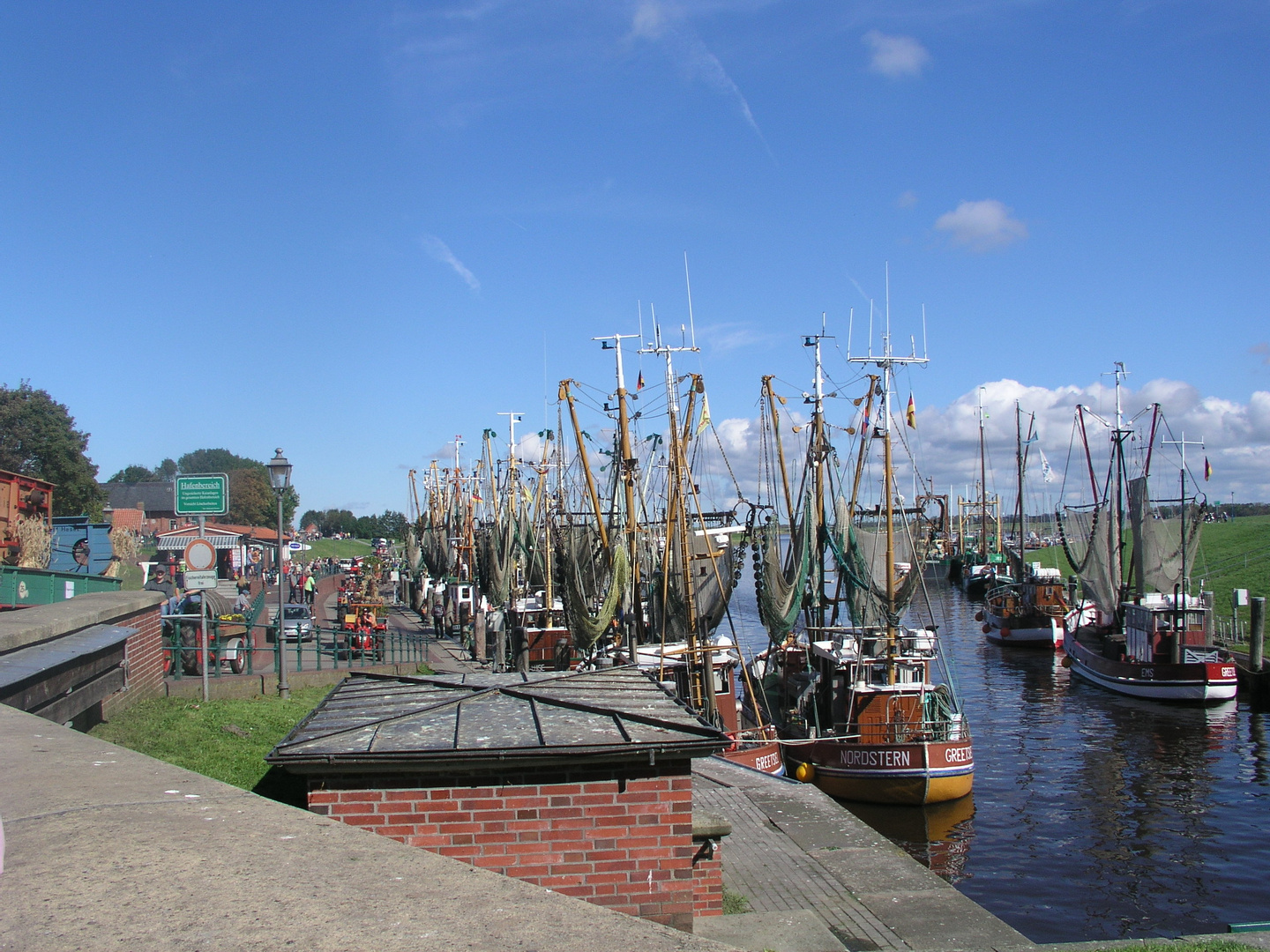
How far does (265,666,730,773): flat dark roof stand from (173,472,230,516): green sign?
27.6ft

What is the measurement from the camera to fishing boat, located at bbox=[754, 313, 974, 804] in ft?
80.7

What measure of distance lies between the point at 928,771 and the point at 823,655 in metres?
4.66

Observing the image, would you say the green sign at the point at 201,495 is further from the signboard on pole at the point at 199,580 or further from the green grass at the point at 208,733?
the green grass at the point at 208,733

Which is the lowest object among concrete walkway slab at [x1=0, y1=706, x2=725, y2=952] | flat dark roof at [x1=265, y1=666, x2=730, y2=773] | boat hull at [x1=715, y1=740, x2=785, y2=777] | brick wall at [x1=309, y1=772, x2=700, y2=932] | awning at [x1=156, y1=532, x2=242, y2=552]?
boat hull at [x1=715, y1=740, x2=785, y2=777]

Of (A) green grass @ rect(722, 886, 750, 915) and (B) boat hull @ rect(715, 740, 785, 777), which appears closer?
(A) green grass @ rect(722, 886, 750, 915)

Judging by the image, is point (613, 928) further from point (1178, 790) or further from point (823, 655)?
point (1178, 790)

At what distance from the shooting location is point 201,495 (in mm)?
16047

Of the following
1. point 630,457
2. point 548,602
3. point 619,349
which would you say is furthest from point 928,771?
point 548,602

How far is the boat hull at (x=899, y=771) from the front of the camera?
79.4 feet

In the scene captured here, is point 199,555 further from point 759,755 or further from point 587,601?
point 587,601

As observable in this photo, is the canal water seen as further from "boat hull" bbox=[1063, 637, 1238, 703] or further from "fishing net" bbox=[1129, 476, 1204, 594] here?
"fishing net" bbox=[1129, 476, 1204, 594]

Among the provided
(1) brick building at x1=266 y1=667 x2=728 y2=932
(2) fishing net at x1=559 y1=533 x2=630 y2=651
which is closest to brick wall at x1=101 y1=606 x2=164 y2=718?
(1) brick building at x1=266 y1=667 x2=728 y2=932

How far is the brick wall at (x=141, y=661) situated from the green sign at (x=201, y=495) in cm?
175

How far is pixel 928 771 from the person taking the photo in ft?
79.2
